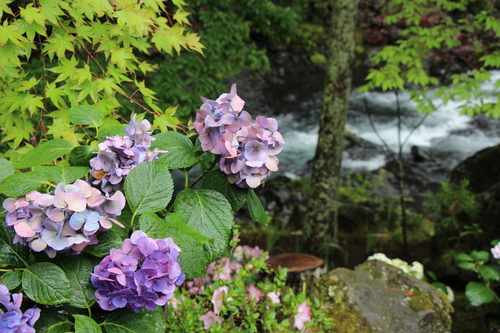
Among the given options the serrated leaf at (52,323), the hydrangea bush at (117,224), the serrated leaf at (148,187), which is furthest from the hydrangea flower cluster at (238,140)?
the serrated leaf at (52,323)

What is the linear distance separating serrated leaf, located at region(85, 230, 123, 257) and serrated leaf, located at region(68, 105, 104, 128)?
15.2 inches

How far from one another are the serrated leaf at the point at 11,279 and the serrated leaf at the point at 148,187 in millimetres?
272

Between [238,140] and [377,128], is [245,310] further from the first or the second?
[377,128]

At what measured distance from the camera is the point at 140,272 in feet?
2.69

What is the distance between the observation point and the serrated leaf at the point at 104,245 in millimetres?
892

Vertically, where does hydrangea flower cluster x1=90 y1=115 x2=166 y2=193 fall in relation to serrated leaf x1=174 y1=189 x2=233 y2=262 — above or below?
above

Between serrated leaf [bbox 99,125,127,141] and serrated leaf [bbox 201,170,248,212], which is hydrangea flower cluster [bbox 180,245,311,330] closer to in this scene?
serrated leaf [bbox 201,170,248,212]

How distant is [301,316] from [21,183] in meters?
1.26

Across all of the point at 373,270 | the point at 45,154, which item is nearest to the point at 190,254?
the point at 45,154

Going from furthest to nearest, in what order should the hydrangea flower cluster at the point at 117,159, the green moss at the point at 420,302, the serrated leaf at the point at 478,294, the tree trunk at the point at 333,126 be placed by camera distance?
the tree trunk at the point at 333,126 < the serrated leaf at the point at 478,294 < the green moss at the point at 420,302 < the hydrangea flower cluster at the point at 117,159

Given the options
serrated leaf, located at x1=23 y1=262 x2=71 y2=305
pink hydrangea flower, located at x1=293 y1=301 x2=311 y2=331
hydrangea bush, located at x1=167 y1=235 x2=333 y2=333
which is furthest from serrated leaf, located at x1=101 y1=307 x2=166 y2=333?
pink hydrangea flower, located at x1=293 y1=301 x2=311 y2=331

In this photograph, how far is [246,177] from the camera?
3.44 ft

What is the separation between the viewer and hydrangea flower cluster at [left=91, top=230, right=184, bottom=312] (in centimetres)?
82

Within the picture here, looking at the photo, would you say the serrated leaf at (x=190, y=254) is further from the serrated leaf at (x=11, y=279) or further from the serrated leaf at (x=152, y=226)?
the serrated leaf at (x=11, y=279)
